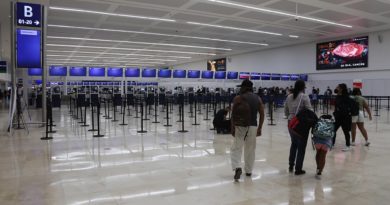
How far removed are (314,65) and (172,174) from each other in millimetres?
21825

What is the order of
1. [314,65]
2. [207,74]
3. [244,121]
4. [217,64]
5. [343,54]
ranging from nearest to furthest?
[244,121] < [207,74] < [343,54] < [314,65] < [217,64]

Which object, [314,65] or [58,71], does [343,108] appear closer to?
[58,71]

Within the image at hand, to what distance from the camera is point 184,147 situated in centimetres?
680

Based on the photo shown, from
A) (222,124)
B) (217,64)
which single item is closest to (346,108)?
(222,124)

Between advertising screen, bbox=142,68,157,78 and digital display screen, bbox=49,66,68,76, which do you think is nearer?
digital display screen, bbox=49,66,68,76

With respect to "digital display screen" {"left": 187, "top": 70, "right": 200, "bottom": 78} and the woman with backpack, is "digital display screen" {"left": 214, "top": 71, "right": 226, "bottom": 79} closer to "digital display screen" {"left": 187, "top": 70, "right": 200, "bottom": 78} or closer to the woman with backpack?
"digital display screen" {"left": 187, "top": 70, "right": 200, "bottom": 78}

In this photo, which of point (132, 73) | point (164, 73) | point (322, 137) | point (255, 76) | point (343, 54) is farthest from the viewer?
point (255, 76)

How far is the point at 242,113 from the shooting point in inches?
167

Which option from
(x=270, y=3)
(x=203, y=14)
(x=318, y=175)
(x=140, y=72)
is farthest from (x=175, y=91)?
(x=318, y=175)

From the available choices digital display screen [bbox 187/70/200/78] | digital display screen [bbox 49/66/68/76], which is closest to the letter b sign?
digital display screen [bbox 49/66/68/76]

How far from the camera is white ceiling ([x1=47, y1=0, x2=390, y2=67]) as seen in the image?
13.1 meters

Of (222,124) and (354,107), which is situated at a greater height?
(354,107)

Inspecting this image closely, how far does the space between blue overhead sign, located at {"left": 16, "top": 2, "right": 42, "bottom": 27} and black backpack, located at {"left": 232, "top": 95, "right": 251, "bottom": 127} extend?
7784mm

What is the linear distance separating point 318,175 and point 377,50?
739 inches
